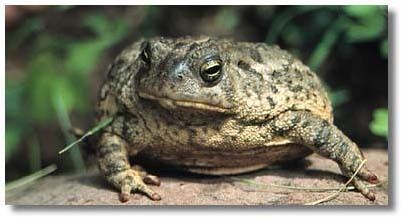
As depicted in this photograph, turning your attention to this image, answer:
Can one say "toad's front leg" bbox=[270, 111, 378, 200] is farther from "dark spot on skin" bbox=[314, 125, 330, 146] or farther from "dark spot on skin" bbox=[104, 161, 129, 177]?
"dark spot on skin" bbox=[104, 161, 129, 177]

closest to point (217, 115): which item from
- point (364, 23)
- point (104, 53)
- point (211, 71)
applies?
point (211, 71)

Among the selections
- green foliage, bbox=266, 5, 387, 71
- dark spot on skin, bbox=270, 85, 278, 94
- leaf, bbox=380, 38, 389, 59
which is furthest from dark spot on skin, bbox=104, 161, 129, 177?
leaf, bbox=380, 38, 389, 59

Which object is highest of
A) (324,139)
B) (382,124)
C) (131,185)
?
(382,124)

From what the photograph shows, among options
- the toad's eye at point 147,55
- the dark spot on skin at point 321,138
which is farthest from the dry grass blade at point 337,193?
the toad's eye at point 147,55

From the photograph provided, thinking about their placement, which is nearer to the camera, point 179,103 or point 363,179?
point 179,103

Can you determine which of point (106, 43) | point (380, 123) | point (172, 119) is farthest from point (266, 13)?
point (172, 119)

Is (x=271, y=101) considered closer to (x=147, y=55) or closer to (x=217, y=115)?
(x=217, y=115)
